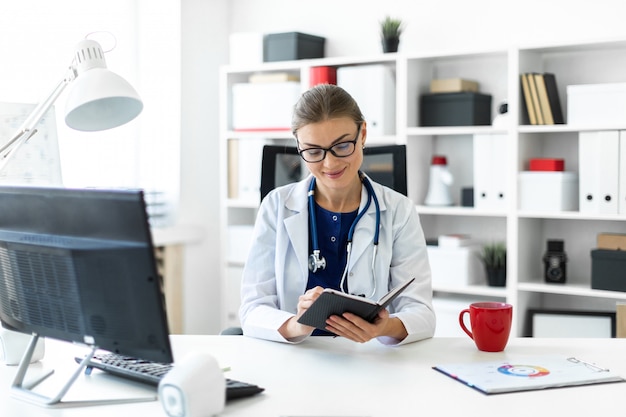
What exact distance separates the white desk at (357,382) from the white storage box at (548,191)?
1.56 m

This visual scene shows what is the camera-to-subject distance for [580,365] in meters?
1.68

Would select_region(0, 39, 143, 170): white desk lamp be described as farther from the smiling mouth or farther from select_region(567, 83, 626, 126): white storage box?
select_region(567, 83, 626, 126): white storage box

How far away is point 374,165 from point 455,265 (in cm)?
124

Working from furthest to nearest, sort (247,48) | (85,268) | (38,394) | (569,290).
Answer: (247,48), (569,290), (38,394), (85,268)

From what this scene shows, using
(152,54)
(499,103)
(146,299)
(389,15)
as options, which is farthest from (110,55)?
(146,299)

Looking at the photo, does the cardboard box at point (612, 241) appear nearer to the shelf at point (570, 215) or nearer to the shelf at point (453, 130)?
the shelf at point (570, 215)

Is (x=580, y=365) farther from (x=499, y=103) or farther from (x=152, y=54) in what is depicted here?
(x=152, y=54)

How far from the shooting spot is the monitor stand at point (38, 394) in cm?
146

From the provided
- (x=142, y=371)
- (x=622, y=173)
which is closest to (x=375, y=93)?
(x=622, y=173)

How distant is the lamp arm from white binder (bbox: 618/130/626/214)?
7.48 feet

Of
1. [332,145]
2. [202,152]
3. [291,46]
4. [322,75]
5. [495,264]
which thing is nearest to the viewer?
[332,145]

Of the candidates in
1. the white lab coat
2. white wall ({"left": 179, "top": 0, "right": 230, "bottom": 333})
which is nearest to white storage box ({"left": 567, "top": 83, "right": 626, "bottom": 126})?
the white lab coat

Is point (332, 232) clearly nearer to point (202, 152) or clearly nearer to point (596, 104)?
point (596, 104)

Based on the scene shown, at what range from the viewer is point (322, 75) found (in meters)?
3.96
